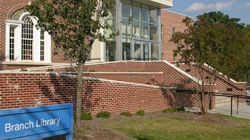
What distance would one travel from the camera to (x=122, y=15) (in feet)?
97.8

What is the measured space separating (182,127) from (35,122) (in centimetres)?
694

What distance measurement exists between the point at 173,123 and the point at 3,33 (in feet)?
36.2

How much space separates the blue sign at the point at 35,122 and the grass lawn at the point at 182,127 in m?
3.18

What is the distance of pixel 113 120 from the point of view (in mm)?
13695

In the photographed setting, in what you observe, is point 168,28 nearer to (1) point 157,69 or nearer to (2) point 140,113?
(1) point 157,69

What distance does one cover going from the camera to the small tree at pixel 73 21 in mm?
9625

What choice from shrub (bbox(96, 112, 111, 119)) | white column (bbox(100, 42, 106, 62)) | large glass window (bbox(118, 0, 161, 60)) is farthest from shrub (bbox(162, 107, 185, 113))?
large glass window (bbox(118, 0, 161, 60))

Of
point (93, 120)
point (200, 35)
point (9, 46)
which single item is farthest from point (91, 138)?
point (9, 46)

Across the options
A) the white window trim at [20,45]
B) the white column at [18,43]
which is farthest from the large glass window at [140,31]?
the white column at [18,43]

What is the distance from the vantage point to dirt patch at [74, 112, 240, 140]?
32.5 feet

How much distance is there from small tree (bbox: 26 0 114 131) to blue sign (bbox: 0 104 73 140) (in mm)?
2182

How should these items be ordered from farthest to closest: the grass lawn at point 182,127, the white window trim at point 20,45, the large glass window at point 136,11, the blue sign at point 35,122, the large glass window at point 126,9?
the large glass window at point 136,11 → the large glass window at point 126,9 → the white window trim at point 20,45 → the grass lawn at point 182,127 → the blue sign at point 35,122

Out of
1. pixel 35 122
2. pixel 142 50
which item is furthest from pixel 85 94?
pixel 142 50

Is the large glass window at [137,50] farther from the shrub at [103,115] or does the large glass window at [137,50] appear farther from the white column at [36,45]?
the shrub at [103,115]
